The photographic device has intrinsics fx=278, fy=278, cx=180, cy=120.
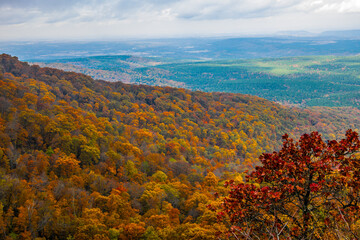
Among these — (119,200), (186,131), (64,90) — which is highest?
(64,90)

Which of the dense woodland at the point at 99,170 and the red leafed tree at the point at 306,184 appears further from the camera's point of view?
the dense woodland at the point at 99,170

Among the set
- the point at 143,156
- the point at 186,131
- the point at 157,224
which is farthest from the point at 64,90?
the point at 157,224

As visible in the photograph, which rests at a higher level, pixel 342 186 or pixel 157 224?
pixel 342 186

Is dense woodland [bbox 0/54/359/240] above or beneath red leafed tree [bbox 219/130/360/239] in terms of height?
beneath

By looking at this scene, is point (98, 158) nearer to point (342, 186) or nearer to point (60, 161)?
point (60, 161)

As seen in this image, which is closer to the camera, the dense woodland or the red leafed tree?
the red leafed tree

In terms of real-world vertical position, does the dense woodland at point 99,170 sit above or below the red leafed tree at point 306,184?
below

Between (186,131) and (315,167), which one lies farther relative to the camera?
(186,131)

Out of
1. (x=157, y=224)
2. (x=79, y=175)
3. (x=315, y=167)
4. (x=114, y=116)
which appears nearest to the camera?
(x=315, y=167)
